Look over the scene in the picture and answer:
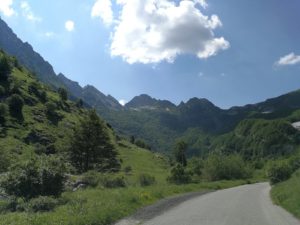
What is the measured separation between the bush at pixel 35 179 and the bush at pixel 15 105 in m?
97.3

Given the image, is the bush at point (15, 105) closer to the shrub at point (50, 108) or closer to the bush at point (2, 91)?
the bush at point (2, 91)

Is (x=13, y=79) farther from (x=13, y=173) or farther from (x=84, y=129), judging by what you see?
(x=13, y=173)

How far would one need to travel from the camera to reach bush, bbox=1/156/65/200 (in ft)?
82.0

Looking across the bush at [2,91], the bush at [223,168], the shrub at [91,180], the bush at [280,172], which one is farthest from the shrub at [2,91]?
the shrub at [91,180]

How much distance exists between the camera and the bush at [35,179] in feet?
82.0

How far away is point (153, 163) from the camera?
134625mm

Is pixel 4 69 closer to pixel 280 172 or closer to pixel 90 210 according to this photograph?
pixel 280 172

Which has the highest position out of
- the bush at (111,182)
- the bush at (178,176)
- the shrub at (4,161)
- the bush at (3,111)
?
the bush at (3,111)

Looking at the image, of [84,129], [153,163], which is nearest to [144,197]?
[84,129]

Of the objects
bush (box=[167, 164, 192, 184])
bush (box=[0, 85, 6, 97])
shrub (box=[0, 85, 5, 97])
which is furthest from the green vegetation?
bush (box=[167, 164, 192, 184])

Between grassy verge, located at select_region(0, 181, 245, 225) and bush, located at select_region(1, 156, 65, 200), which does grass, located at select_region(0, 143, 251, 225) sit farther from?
bush, located at select_region(1, 156, 65, 200)

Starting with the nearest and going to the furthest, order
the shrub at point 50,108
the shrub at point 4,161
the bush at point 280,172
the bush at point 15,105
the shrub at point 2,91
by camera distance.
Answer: the shrub at point 4,161, the bush at point 280,172, the bush at point 15,105, the shrub at point 2,91, the shrub at point 50,108

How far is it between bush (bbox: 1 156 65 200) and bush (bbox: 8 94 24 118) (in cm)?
9734

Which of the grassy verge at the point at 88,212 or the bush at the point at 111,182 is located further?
the bush at the point at 111,182
